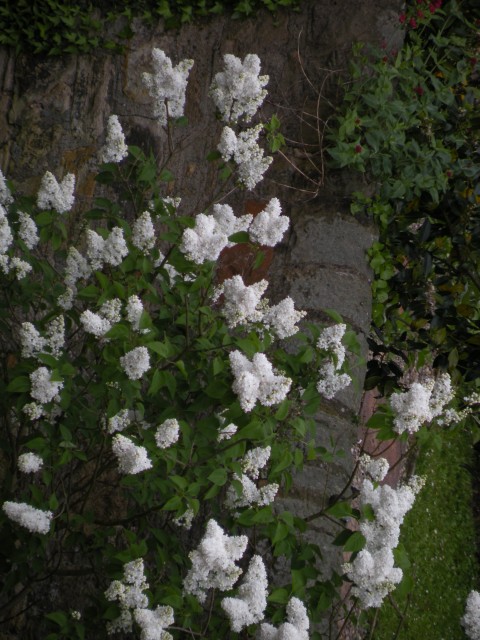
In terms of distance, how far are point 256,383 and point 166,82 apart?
3.28ft

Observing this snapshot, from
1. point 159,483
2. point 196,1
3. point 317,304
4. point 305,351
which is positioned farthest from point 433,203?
point 159,483

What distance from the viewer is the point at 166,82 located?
2.24m

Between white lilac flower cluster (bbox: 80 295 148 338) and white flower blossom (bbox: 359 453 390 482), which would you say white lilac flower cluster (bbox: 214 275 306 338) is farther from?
white flower blossom (bbox: 359 453 390 482)

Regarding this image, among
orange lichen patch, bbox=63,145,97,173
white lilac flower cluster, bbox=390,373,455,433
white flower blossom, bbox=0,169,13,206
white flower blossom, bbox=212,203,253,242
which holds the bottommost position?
orange lichen patch, bbox=63,145,97,173

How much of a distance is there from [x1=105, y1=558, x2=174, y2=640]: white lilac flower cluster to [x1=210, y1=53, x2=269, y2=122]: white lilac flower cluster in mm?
1149

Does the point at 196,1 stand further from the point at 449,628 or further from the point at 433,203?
the point at 449,628

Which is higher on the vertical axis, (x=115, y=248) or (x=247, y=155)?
(x=247, y=155)

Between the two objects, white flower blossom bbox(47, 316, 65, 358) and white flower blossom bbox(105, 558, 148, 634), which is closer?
white flower blossom bbox(105, 558, 148, 634)

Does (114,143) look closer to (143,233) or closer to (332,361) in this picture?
(143,233)

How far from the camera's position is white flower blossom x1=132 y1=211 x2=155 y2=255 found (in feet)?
6.58

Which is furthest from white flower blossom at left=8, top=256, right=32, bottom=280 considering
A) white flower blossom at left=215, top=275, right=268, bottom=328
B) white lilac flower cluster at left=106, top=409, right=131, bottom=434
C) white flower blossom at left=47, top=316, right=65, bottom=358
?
white flower blossom at left=215, top=275, right=268, bottom=328

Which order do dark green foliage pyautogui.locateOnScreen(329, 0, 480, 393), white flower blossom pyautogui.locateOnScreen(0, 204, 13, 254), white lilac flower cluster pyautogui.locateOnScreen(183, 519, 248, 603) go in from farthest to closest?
dark green foliage pyautogui.locateOnScreen(329, 0, 480, 393) → white flower blossom pyautogui.locateOnScreen(0, 204, 13, 254) → white lilac flower cluster pyautogui.locateOnScreen(183, 519, 248, 603)

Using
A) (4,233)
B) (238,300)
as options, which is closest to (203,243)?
(238,300)

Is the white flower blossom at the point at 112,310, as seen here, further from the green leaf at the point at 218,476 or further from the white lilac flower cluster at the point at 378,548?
the white lilac flower cluster at the point at 378,548
